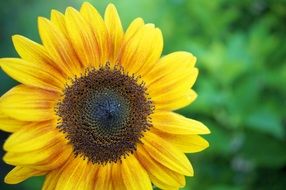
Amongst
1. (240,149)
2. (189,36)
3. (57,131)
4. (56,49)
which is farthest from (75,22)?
(189,36)

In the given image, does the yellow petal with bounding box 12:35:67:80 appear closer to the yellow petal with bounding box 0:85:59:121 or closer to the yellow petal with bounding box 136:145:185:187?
the yellow petal with bounding box 0:85:59:121

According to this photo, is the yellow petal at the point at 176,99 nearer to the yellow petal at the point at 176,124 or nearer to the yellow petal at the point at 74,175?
the yellow petal at the point at 176,124

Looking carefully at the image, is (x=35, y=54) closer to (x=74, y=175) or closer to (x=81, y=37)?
(x=81, y=37)

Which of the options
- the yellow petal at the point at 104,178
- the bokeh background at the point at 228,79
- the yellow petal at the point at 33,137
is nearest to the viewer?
the yellow petal at the point at 33,137

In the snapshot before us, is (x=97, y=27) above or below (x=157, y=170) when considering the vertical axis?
above

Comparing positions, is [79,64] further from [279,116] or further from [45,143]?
[279,116]

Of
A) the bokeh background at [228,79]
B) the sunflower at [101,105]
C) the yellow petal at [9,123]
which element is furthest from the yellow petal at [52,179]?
the bokeh background at [228,79]

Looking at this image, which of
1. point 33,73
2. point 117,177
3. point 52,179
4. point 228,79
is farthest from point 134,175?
point 228,79
